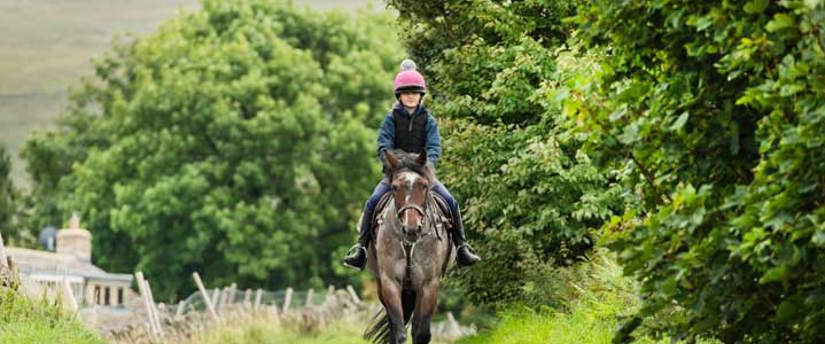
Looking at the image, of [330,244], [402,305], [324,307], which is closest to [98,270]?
[330,244]

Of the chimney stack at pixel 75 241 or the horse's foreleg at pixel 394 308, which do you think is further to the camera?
the chimney stack at pixel 75 241

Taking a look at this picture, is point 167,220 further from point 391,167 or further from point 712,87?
point 712,87

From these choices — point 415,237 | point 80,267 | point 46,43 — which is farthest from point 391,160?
point 46,43

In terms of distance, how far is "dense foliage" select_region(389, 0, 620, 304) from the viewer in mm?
24047

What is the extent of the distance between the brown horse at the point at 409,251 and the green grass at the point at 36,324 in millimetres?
5444

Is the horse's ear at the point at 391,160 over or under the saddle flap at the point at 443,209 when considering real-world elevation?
over

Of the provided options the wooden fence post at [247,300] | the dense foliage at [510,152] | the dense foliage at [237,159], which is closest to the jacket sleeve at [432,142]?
the dense foliage at [510,152]

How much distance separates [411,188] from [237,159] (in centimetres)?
5036

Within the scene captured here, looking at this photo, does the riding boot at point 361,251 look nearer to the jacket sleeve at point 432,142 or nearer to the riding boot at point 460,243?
the riding boot at point 460,243

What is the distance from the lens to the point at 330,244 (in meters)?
66.8

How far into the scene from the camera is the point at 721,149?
10.8 metres

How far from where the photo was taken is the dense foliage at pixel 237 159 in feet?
209

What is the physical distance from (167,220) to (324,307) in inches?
871

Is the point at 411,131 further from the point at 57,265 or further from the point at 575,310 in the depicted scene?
the point at 57,265
